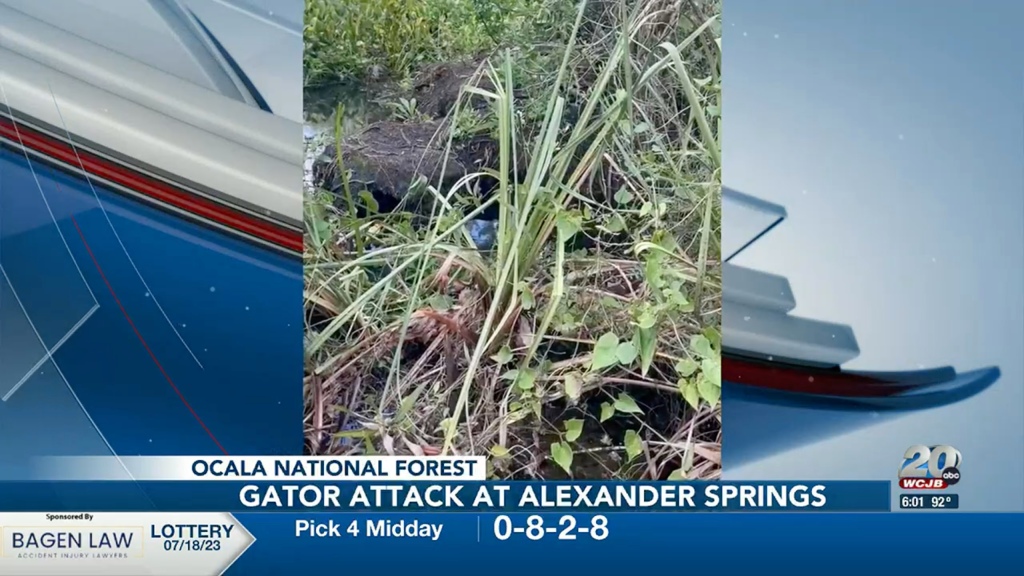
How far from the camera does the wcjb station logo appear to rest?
2568mm

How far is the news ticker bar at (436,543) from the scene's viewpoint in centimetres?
252

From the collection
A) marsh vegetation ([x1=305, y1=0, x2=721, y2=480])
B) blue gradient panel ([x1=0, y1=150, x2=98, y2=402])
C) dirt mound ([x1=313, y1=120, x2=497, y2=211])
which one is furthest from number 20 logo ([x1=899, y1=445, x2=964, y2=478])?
blue gradient panel ([x1=0, y1=150, x2=98, y2=402])

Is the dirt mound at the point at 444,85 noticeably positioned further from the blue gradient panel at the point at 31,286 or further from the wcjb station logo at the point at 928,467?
the wcjb station logo at the point at 928,467

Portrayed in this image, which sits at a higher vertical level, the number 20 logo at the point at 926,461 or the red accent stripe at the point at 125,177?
the red accent stripe at the point at 125,177

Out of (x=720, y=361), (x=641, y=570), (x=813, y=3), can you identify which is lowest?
(x=641, y=570)

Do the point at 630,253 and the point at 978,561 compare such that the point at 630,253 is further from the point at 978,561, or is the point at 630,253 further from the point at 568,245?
the point at 978,561

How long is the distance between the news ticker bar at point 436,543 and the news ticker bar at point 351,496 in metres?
0.02

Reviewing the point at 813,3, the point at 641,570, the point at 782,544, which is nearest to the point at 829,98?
the point at 813,3

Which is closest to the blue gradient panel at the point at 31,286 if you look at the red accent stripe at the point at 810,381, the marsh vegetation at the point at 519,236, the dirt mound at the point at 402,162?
the marsh vegetation at the point at 519,236

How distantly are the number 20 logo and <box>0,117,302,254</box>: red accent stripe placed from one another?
1871 mm

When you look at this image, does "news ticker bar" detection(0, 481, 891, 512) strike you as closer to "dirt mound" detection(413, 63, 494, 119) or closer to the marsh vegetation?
the marsh vegetation

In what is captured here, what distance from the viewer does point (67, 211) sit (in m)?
2.50

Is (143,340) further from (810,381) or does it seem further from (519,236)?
(810,381)

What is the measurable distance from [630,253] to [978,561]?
4.18 ft
